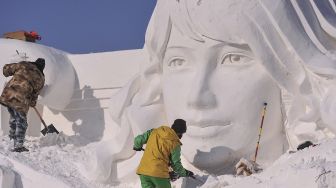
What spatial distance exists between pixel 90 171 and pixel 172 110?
1.02 meters

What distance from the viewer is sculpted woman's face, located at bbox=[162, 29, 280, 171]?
6953 mm

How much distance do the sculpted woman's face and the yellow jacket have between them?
31.4 inches

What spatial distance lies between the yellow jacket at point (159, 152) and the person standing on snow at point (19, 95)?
6.14 ft

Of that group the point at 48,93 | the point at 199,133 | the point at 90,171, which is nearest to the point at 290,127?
the point at 199,133

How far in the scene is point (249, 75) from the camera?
698 cm

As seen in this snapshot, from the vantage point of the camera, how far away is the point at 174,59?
7.32 meters

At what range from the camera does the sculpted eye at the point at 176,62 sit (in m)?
7.27

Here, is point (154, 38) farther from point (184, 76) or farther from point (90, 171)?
point (90, 171)

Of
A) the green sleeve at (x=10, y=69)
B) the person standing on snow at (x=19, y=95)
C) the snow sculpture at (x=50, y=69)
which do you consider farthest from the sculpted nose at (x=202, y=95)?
the snow sculpture at (x=50, y=69)

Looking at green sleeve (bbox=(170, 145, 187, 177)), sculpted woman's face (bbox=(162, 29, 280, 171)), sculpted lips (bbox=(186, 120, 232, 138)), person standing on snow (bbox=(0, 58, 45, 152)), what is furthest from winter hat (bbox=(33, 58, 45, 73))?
green sleeve (bbox=(170, 145, 187, 177))

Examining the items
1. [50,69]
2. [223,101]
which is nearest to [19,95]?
[50,69]

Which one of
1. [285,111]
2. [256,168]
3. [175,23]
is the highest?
[175,23]

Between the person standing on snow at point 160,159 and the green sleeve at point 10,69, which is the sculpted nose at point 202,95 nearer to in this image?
the person standing on snow at point 160,159

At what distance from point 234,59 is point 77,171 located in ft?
6.16
